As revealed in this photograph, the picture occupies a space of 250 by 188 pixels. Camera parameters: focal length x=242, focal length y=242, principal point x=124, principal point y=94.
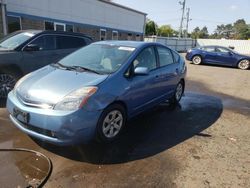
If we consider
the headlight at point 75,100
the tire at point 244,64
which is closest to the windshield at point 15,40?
the headlight at point 75,100

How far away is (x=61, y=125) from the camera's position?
3.16m

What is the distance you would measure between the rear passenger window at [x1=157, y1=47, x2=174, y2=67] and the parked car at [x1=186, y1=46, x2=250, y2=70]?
11784mm

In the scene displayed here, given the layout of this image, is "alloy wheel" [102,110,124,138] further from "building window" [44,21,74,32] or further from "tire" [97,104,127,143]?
"building window" [44,21,74,32]

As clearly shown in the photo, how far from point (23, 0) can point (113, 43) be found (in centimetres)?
1273

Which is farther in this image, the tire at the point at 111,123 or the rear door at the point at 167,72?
the rear door at the point at 167,72

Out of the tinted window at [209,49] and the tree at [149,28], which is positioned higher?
the tree at [149,28]

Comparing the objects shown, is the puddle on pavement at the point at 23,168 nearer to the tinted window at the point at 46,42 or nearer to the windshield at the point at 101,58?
the windshield at the point at 101,58

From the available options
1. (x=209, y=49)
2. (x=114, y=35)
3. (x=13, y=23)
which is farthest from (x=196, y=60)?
(x=13, y=23)

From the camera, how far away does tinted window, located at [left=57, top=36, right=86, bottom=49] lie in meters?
6.93

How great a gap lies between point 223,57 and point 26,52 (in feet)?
44.9

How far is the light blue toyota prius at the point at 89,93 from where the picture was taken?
3240 mm

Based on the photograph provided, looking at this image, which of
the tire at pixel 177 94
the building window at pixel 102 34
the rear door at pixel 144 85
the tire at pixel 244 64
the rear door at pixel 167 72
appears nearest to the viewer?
the rear door at pixel 144 85

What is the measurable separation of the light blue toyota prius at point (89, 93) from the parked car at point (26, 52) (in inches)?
72.6

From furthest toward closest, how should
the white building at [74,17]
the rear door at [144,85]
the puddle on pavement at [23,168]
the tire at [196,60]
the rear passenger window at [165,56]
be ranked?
the tire at [196,60] → the white building at [74,17] → the rear passenger window at [165,56] → the rear door at [144,85] → the puddle on pavement at [23,168]
